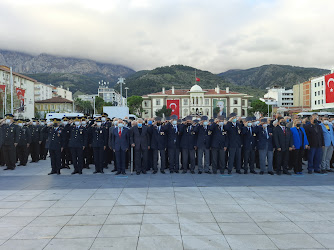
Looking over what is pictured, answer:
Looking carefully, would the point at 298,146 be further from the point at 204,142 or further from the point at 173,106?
the point at 173,106

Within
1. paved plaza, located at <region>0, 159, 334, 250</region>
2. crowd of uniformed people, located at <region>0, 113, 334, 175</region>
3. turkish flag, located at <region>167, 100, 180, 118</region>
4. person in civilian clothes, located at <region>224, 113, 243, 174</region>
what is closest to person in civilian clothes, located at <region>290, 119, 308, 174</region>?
crowd of uniformed people, located at <region>0, 113, 334, 175</region>

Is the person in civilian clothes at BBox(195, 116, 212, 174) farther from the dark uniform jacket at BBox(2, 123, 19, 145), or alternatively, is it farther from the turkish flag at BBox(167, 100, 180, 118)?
the turkish flag at BBox(167, 100, 180, 118)

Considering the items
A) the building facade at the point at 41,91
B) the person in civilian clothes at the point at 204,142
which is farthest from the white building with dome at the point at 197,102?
the person in civilian clothes at the point at 204,142

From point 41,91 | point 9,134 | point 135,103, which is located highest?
point 41,91

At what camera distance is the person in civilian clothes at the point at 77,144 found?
32.4ft

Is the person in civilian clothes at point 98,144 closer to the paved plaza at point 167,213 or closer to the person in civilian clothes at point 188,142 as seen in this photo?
the paved plaza at point 167,213

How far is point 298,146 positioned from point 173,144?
4429mm

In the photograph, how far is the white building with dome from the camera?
98.9m

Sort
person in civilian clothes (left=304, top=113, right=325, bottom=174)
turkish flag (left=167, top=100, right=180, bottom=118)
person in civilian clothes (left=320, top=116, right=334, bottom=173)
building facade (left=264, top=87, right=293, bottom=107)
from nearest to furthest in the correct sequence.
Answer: person in civilian clothes (left=304, top=113, right=325, bottom=174) < person in civilian clothes (left=320, top=116, right=334, bottom=173) < turkish flag (left=167, top=100, right=180, bottom=118) < building facade (left=264, top=87, right=293, bottom=107)

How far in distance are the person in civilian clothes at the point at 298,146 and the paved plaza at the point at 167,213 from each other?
1.08 metres

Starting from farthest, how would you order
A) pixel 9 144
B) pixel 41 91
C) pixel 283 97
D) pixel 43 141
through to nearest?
pixel 283 97 < pixel 41 91 < pixel 43 141 < pixel 9 144

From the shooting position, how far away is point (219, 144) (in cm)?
973

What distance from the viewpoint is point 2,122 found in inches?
449

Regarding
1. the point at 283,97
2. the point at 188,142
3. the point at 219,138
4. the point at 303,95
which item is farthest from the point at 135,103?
the point at 219,138
